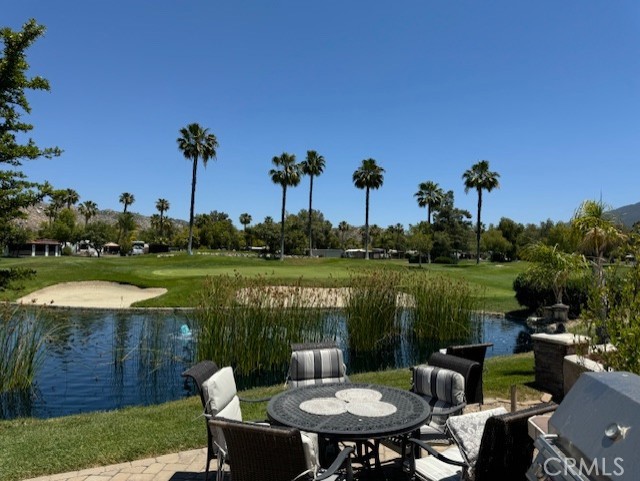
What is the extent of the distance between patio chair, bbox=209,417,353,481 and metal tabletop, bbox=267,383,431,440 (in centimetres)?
23

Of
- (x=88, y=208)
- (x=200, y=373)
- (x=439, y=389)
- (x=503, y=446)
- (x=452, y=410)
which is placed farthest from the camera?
(x=88, y=208)

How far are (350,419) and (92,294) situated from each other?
17.8m

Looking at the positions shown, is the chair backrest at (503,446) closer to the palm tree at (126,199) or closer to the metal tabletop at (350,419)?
the metal tabletop at (350,419)

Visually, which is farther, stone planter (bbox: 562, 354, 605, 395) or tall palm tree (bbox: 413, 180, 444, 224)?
tall palm tree (bbox: 413, 180, 444, 224)

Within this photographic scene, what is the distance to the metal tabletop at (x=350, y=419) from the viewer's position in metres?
2.69

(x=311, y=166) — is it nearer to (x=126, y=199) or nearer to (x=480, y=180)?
(x=480, y=180)

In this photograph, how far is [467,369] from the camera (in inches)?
157

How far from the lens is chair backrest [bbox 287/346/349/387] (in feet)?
14.8

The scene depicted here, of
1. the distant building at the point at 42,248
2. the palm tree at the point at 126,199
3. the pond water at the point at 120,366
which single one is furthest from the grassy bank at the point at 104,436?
the palm tree at the point at 126,199

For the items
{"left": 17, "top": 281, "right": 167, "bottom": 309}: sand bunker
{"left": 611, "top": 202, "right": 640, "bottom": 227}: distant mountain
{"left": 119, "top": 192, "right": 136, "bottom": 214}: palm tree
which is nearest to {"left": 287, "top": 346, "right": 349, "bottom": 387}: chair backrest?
{"left": 611, "top": 202, "right": 640, "bottom": 227}: distant mountain

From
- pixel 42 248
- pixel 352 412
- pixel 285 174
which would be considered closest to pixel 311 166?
pixel 285 174

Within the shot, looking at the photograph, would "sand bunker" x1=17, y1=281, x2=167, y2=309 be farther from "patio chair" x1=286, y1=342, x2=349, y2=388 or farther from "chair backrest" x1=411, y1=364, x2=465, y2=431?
"chair backrest" x1=411, y1=364, x2=465, y2=431

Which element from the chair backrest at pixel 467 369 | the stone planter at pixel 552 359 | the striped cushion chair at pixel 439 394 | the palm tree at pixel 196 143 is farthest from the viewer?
the palm tree at pixel 196 143

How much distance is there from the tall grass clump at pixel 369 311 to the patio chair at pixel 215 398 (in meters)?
6.09
